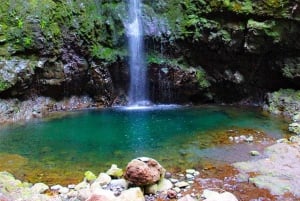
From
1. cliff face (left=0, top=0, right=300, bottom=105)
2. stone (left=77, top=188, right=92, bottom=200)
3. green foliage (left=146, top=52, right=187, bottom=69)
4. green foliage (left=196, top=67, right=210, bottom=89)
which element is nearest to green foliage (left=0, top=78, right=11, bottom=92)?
cliff face (left=0, top=0, right=300, bottom=105)

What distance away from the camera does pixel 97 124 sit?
A: 17734mm

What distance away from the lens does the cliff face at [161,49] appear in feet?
64.8

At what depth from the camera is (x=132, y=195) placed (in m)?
8.98

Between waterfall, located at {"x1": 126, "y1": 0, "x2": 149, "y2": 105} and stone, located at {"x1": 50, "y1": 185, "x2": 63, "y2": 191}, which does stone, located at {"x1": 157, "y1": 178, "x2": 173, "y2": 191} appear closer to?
stone, located at {"x1": 50, "y1": 185, "x2": 63, "y2": 191}

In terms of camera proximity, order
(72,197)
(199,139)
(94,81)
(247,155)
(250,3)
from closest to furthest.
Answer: (72,197) < (247,155) < (199,139) < (250,3) < (94,81)

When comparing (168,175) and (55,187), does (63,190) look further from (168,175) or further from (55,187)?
(168,175)

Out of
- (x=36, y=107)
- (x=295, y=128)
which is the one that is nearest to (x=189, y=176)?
(x=295, y=128)

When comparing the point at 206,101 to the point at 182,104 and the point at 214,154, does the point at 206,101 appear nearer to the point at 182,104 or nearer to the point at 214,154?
the point at 182,104

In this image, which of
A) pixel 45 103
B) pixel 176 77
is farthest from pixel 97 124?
pixel 176 77

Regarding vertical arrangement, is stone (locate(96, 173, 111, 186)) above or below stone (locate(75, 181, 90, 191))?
above

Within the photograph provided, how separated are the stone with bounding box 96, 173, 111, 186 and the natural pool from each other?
3.04 feet

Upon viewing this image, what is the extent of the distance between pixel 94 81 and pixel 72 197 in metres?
12.9

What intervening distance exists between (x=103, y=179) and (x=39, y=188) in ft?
5.48

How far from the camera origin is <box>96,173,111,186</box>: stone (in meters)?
10.1
